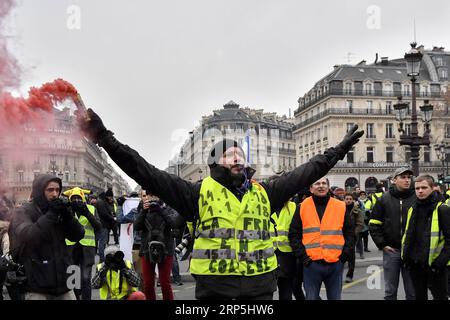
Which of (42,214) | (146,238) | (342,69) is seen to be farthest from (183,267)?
(342,69)

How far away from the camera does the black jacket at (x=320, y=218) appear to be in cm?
650

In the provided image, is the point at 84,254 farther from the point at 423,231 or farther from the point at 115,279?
the point at 423,231

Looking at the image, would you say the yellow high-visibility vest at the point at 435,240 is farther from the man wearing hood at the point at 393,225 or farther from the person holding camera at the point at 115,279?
the person holding camera at the point at 115,279

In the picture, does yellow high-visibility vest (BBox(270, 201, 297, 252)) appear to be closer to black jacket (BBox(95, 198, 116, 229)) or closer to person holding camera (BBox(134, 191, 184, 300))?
person holding camera (BBox(134, 191, 184, 300))

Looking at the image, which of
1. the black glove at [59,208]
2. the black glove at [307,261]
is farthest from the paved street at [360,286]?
the black glove at [59,208]

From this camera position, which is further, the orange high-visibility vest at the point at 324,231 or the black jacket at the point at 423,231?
the orange high-visibility vest at the point at 324,231

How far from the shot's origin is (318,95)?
74.0 meters

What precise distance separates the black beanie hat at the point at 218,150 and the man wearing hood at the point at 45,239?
5.67 feet

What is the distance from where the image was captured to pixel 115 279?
6262mm

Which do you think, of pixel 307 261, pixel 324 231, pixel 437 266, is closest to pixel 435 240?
pixel 437 266

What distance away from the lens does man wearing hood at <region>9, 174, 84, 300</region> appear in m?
4.95

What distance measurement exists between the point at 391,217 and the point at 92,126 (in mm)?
4674

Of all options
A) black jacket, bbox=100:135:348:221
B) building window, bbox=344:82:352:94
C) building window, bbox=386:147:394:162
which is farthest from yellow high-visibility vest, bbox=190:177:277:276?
building window, bbox=386:147:394:162

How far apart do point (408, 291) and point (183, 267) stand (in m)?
7.95
